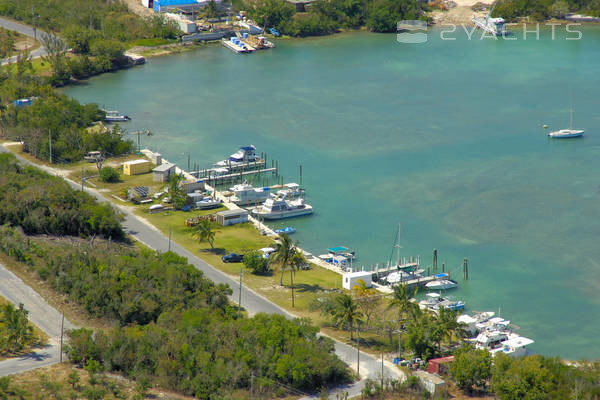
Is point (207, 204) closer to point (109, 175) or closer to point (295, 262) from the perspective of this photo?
point (109, 175)

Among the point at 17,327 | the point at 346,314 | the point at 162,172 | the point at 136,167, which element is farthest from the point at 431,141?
the point at 17,327

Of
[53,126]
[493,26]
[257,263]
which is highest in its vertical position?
[493,26]

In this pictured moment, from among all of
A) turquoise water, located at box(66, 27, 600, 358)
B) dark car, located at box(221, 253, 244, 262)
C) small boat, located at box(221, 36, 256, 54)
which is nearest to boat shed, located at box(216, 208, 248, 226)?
turquoise water, located at box(66, 27, 600, 358)

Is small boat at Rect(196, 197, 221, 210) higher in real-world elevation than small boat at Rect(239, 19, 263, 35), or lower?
lower

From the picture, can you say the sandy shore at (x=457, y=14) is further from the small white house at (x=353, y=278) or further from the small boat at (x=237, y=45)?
the small white house at (x=353, y=278)

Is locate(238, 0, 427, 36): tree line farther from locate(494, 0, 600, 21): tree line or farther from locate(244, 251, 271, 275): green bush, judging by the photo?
locate(244, 251, 271, 275): green bush

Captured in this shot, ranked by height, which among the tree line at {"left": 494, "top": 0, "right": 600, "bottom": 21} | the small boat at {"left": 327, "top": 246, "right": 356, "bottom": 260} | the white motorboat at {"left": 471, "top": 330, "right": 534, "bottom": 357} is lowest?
the white motorboat at {"left": 471, "top": 330, "right": 534, "bottom": 357}

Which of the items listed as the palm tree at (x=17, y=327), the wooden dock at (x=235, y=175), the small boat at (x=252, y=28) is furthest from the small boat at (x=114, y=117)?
the palm tree at (x=17, y=327)
